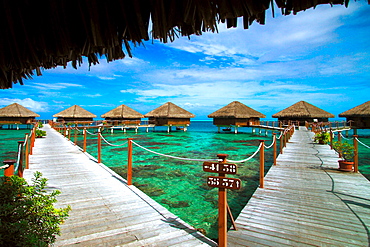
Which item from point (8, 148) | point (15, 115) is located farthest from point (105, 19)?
point (15, 115)

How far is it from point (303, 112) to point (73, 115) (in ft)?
127

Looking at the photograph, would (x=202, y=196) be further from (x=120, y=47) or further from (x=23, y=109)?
(x=23, y=109)

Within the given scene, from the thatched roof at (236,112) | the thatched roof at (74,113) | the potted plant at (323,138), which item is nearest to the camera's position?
the potted plant at (323,138)

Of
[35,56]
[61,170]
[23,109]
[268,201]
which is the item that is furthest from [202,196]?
[23,109]

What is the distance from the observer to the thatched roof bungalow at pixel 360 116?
30156 millimetres

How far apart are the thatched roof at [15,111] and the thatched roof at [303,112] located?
145ft

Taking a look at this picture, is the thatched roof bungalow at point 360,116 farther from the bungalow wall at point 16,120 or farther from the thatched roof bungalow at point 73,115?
the bungalow wall at point 16,120

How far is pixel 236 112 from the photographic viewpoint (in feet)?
118

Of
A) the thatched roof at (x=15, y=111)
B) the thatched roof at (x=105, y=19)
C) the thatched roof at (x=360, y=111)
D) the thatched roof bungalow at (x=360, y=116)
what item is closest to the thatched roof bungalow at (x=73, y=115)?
Answer: the thatched roof at (x=15, y=111)

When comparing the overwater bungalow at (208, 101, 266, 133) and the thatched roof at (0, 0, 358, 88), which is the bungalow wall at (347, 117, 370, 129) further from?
the thatched roof at (0, 0, 358, 88)

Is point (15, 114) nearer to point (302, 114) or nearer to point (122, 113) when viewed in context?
point (122, 113)

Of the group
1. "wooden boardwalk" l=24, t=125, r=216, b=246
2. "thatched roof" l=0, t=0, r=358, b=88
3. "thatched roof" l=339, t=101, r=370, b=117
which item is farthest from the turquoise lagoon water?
"thatched roof" l=339, t=101, r=370, b=117

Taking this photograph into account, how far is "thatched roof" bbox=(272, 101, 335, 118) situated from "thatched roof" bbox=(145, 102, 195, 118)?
15.5 metres

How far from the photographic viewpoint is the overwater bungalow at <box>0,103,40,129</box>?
39.3 m
